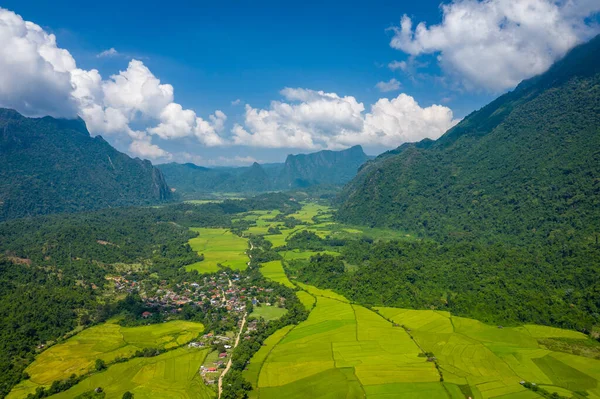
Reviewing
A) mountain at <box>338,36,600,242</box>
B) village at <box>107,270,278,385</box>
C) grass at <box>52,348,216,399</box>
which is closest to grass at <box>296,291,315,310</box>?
village at <box>107,270,278,385</box>

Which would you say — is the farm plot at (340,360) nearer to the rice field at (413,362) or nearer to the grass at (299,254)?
the rice field at (413,362)

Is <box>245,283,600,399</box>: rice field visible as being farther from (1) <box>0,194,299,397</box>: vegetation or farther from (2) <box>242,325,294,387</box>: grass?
(1) <box>0,194,299,397</box>: vegetation

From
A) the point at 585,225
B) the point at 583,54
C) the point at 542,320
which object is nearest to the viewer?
the point at 542,320

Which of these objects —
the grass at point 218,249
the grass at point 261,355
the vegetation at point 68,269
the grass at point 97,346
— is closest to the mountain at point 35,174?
the vegetation at point 68,269

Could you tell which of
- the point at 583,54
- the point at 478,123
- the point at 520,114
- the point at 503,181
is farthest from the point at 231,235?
the point at 583,54

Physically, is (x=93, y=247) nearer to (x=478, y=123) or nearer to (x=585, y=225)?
(x=585, y=225)

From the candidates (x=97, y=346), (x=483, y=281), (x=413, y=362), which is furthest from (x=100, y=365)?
(x=483, y=281)

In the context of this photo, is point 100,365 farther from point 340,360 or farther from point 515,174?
point 515,174
